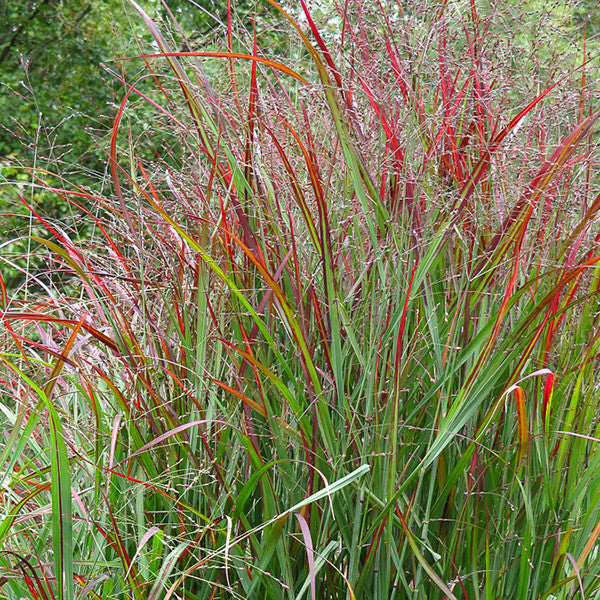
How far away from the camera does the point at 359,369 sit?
1.09m

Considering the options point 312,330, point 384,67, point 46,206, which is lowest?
point 46,206

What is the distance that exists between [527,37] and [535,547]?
0.98m

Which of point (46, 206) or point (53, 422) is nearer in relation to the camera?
point (53, 422)

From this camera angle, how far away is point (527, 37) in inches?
53.8

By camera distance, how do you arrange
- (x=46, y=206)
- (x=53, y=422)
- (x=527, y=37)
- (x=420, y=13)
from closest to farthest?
(x=53, y=422), (x=420, y=13), (x=527, y=37), (x=46, y=206)

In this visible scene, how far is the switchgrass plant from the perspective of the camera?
3.27 ft

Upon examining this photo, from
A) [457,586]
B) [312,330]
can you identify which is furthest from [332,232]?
[457,586]

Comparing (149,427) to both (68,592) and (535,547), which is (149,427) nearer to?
(68,592)

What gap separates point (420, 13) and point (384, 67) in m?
0.14

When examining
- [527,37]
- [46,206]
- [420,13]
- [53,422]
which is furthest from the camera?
[46,206]

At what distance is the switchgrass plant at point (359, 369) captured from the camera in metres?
1.00

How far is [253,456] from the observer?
3.20ft

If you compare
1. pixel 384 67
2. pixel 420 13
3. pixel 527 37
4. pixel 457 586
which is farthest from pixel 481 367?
pixel 527 37

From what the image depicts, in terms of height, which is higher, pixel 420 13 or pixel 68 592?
pixel 420 13
